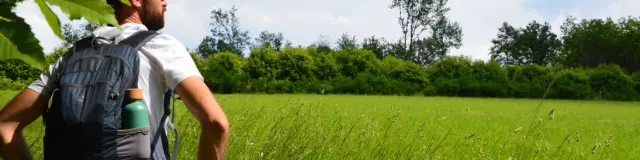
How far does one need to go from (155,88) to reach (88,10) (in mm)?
933

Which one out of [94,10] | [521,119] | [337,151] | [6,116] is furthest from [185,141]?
[521,119]

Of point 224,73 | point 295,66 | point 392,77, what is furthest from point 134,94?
point 392,77

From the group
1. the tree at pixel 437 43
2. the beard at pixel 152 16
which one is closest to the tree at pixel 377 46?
the tree at pixel 437 43

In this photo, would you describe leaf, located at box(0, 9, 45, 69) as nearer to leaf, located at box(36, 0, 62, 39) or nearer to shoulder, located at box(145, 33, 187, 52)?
leaf, located at box(36, 0, 62, 39)

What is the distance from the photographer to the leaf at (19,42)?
0.62m

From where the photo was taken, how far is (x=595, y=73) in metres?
32.9

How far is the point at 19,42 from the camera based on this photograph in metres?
0.63

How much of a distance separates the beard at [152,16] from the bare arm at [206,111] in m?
0.25

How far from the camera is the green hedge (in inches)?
1157

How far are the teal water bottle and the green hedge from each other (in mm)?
26815

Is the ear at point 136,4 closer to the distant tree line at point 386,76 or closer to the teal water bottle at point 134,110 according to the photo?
the teal water bottle at point 134,110

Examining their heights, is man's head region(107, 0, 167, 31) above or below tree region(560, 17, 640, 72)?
below

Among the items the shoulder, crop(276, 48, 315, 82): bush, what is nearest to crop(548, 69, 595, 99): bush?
crop(276, 48, 315, 82): bush

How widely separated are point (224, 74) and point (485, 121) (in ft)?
56.9
